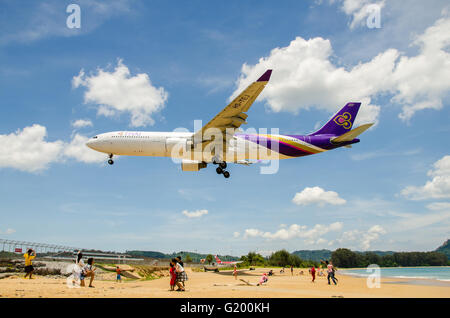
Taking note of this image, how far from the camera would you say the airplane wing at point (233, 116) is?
25656mm

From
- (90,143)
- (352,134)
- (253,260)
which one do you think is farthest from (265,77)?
(253,260)

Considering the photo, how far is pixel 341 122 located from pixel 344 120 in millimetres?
526

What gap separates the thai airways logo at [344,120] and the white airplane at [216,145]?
632 millimetres

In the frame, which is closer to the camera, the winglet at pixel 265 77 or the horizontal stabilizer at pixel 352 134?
the winglet at pixel 265 77

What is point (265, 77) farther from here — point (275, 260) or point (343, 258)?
point (343, 258)

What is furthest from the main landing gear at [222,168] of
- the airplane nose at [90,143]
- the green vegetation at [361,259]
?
the green vegetation at [361,259]

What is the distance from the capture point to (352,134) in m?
32.9

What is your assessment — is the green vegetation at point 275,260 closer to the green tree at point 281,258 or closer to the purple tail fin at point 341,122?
the green tree at point 281,258

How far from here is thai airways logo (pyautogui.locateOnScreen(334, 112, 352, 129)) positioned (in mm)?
38000

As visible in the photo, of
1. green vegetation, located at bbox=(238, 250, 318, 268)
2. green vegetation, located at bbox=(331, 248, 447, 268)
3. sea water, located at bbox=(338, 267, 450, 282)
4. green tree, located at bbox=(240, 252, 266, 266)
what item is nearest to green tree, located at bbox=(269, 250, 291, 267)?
green vegetation, located at bbox=(238, 250, 318, 268)

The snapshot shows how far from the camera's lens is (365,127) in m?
30.0

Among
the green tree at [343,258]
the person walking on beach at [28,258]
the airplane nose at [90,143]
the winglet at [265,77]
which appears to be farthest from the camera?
the green tree at [343,258]

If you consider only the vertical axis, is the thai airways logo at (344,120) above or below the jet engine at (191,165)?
above
